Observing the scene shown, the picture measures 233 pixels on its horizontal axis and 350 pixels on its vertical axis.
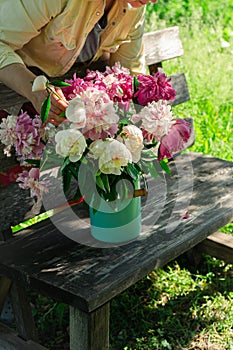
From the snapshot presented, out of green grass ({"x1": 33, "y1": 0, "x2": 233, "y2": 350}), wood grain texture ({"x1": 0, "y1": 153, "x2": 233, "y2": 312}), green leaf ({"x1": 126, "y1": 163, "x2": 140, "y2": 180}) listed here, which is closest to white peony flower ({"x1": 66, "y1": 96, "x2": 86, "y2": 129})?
green leaf ({"x1": 126, "y1": 163, "x2": 140, "y2": 180})

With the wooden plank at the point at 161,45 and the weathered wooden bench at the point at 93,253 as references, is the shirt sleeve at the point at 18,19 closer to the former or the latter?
the weathered wooden bench at the point at 93,253

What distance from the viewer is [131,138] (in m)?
2.11

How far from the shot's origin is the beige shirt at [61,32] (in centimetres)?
235

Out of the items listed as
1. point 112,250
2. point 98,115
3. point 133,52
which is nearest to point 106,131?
point 98,115

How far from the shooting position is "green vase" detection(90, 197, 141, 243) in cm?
231

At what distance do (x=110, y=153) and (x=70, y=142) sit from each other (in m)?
0.13

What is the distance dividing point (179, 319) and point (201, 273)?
0.41 m

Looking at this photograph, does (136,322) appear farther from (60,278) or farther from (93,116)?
(93,116)

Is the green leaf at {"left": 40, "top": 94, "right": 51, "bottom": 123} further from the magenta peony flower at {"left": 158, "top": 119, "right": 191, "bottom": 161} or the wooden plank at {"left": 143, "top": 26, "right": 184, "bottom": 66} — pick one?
the wooden plank at {"left": 143, "top": 26, "right": 184, "bottom": 66}

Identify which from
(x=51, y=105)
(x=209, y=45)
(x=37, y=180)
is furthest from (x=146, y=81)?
(x=209, y=45)

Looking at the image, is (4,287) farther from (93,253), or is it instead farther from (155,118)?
(155,118)

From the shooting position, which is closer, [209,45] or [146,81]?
[146,81]

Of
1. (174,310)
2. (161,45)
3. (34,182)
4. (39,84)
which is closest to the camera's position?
(39,84)

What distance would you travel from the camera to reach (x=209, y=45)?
5820 millimetres
